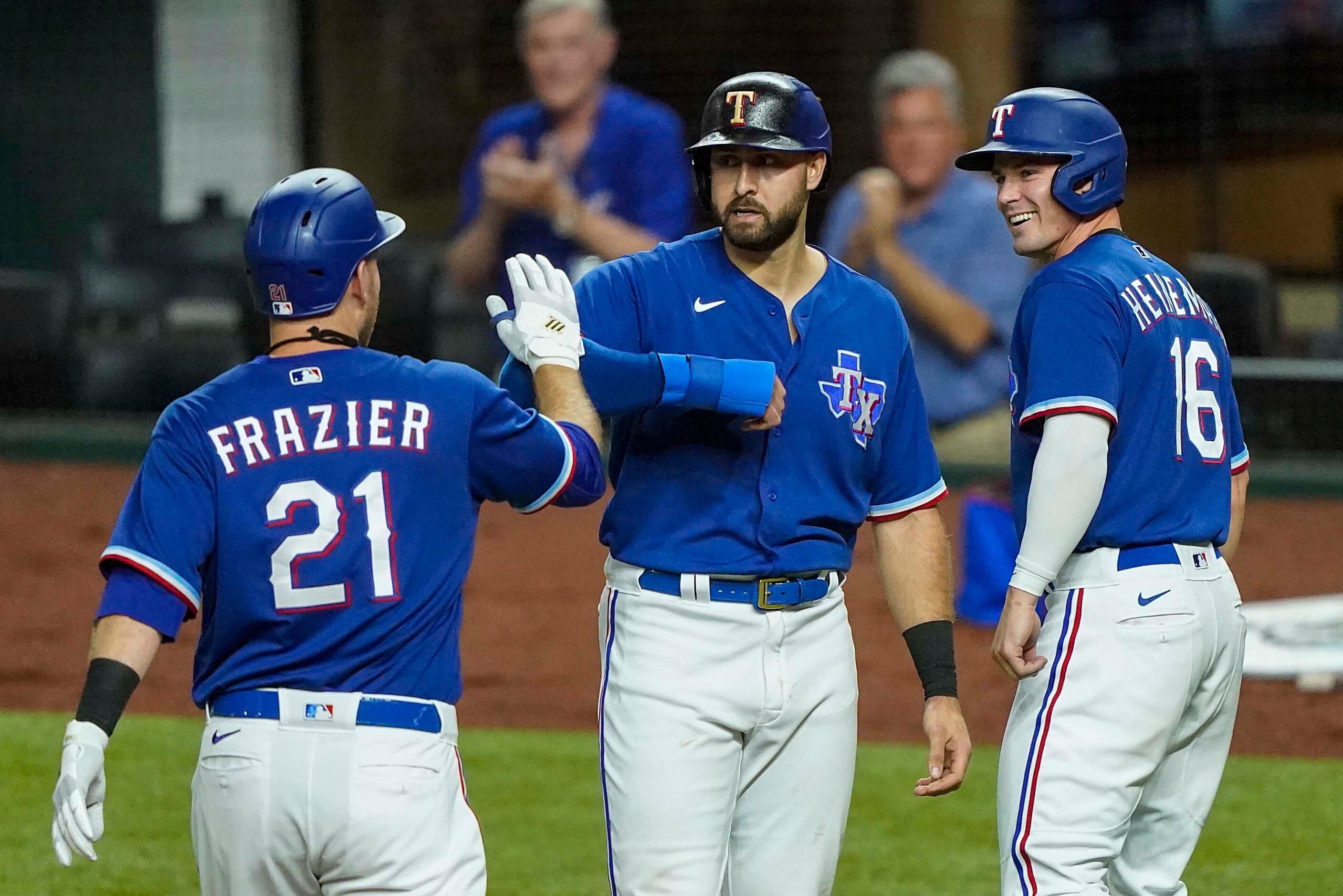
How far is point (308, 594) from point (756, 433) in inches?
34.9

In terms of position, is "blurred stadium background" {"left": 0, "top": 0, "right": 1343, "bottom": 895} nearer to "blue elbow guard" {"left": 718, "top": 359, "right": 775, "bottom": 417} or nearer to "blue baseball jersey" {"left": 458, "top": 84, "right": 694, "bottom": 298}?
"blue baseball jersey" {"left": 458, "top": 84, "right": 694, "bottom": 298}

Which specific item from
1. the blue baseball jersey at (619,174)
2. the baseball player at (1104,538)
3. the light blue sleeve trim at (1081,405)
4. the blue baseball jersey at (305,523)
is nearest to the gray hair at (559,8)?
the blue baseball jersey at (619,174)

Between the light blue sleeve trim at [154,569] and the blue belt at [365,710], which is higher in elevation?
the light blue sleeve trim at [154,569]

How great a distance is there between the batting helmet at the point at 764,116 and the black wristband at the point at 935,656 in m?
0.88

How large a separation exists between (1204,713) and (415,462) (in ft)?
5.09

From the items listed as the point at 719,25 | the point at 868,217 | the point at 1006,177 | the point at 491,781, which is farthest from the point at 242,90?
the point at 1006,177

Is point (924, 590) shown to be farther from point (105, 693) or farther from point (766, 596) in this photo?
point (105, 693)

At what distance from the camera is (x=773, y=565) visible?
120 inches

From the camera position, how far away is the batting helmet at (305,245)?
270 cm

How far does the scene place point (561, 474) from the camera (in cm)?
279

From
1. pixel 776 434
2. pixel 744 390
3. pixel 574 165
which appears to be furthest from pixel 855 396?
pixel 574 165

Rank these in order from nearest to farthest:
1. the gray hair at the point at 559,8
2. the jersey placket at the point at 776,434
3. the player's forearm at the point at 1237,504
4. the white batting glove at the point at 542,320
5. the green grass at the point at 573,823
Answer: the white batting glove at the point at 542,320 → the jersey placket at the point at 776,434 → the player's forearm at the point at 1237,504 → the green grass at the point at 573,823 → the gray hair at the point at 559,8

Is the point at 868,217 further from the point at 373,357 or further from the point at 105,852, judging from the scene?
the point at 373,357

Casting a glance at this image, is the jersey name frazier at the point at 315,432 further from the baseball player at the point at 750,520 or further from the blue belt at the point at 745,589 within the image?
the blue belt at the point at 745,589
